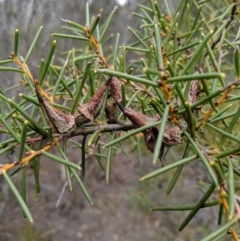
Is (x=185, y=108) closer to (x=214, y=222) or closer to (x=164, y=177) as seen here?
(x=214, y=222)

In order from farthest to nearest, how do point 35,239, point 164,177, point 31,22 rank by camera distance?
1. point 31,22
2. point 164,177
3. point 35,239

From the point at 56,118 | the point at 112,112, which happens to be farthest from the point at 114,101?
the point at 56,118

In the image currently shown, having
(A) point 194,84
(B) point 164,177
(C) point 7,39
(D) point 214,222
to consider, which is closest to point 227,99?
(A) point 194,84

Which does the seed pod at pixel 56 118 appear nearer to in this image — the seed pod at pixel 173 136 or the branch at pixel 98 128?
the branch at pixel 98 128

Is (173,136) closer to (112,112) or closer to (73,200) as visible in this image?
(112,112)

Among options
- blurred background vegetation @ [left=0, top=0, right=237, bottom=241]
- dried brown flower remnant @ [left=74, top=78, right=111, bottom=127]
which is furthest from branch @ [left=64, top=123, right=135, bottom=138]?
blurred background vegetation @ [left=0, top=0, right=237, bottom=241]

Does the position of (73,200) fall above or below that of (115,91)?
below
